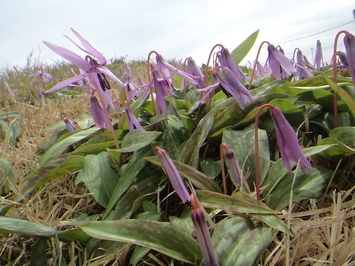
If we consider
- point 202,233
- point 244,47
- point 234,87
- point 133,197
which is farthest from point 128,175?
point 244,47

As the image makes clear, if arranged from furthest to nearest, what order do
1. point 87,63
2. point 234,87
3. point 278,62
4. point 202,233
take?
point 278,62, point 234,87, point 87,63, point 202,233

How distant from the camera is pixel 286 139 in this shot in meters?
1.07

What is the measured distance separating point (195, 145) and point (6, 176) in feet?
3.00

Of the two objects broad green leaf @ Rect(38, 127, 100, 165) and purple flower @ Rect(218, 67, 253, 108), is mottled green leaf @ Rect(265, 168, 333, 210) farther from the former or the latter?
broad green leaf @ Rect(38, 127, 100, 165)

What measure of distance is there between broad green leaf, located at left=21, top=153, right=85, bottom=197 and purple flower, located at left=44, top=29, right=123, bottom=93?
0.31 m

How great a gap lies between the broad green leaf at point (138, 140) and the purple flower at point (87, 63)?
0.73 ft

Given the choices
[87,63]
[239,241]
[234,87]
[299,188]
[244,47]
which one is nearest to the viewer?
[239,241]

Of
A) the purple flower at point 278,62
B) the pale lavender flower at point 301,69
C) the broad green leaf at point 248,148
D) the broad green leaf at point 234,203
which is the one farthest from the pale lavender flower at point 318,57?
the broad green leaf at point 234,203

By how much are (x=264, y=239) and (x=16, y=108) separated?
317 centimetres

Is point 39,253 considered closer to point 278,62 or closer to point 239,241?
point 239,241

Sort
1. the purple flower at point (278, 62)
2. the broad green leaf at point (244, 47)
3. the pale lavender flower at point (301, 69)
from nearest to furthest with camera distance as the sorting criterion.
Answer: the purple flower at point (278, 62) → the pale lavender flower at point (301, 69) → the broad green leaf at point (244, 47)

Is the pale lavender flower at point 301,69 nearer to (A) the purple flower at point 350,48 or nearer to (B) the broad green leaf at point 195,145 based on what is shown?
(A) the purple flower at point 350,48

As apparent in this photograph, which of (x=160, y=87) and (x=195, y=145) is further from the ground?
(x=160, y=87)

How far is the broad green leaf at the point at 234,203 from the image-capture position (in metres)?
1.07
